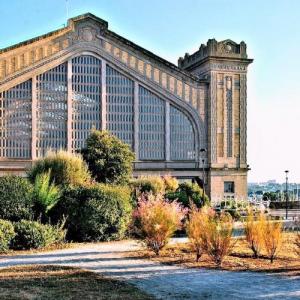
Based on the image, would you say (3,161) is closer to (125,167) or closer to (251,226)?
(125,167)

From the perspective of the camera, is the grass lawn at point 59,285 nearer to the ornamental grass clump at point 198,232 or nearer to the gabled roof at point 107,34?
the ornamental grass clump at point 198,232

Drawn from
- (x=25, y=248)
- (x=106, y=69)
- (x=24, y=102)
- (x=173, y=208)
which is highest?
(x=106, y=69)

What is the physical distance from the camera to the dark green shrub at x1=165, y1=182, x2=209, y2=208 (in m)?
28.8

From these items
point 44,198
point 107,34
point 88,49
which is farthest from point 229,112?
point 44,198

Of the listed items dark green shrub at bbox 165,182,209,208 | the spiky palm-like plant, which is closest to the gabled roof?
dark green shrub at bbox 165,182,209,208

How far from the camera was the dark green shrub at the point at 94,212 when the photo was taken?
68.6ft

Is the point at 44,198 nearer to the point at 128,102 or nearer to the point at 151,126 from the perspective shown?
the point at 128,102

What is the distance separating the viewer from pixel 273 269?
14.0 meters

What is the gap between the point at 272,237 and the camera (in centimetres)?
1537

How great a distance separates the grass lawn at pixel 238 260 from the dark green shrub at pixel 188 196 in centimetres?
1006

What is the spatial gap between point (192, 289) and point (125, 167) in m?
20.0

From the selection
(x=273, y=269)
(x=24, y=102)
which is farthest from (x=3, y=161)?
(x=273, y=269)

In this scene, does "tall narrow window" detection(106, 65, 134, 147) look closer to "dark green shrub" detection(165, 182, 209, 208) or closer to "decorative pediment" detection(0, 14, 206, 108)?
"decorative pediment" detection(0, 14, 206, 108)

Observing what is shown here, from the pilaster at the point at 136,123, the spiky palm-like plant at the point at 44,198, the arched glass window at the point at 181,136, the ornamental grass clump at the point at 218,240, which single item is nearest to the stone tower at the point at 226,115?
the arched glass window at the point at 181,136
